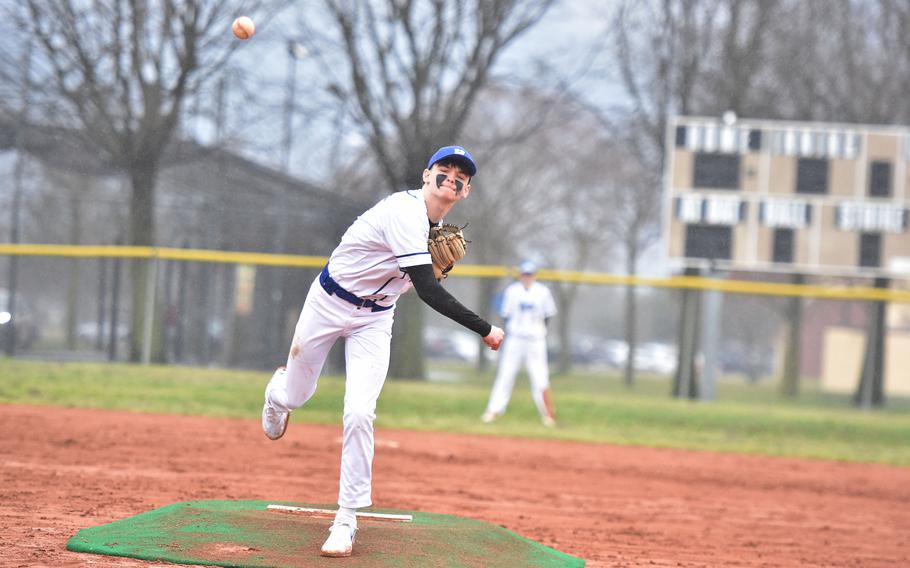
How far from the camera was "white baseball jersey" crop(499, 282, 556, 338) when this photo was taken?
44.8 ft

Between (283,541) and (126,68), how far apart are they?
53.5ft

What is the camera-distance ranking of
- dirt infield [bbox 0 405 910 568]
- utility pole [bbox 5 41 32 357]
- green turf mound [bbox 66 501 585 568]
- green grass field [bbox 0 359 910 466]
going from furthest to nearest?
1. utility pole [bbox 5 41 32 357]
2. green grass field [bbox 0 359 910 466]
3. dirt infield [bbox 0 405 910 568]
4. green turf mound [bbox 66 501 585 568]

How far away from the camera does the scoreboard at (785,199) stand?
16609mm

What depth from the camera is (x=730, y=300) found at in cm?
3006

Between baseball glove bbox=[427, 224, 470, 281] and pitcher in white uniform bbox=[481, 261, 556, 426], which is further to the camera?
pitcher in white uniform bbox=[481, 261, 556, 426]

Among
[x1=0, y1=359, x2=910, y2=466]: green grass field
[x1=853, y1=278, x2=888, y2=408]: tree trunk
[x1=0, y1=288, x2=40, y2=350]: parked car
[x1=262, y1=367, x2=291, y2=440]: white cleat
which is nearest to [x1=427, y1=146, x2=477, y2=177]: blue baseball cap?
[x1=262, y1=367, x2=291, y2=440]: white cleat

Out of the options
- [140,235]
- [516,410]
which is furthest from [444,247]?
[140,235]

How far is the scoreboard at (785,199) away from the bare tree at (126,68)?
28.7ft

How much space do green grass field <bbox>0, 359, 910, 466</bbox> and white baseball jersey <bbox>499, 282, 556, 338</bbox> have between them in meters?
1.24

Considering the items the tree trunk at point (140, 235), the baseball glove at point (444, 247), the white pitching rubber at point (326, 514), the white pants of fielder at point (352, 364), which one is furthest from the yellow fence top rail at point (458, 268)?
the baseball glove at point (444, 247)

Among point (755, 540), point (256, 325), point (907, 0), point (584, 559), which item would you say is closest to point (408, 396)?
point (256, 325)

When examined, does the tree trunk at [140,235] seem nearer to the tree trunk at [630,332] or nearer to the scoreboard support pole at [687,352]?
the tree trunk at [630,332]

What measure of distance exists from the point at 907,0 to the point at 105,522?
23.2 metres

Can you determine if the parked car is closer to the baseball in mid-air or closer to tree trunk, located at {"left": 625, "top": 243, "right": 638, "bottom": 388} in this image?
tree trunk, located at {"left": 625, "top": 243, "right": 638, "bottom": 388}
